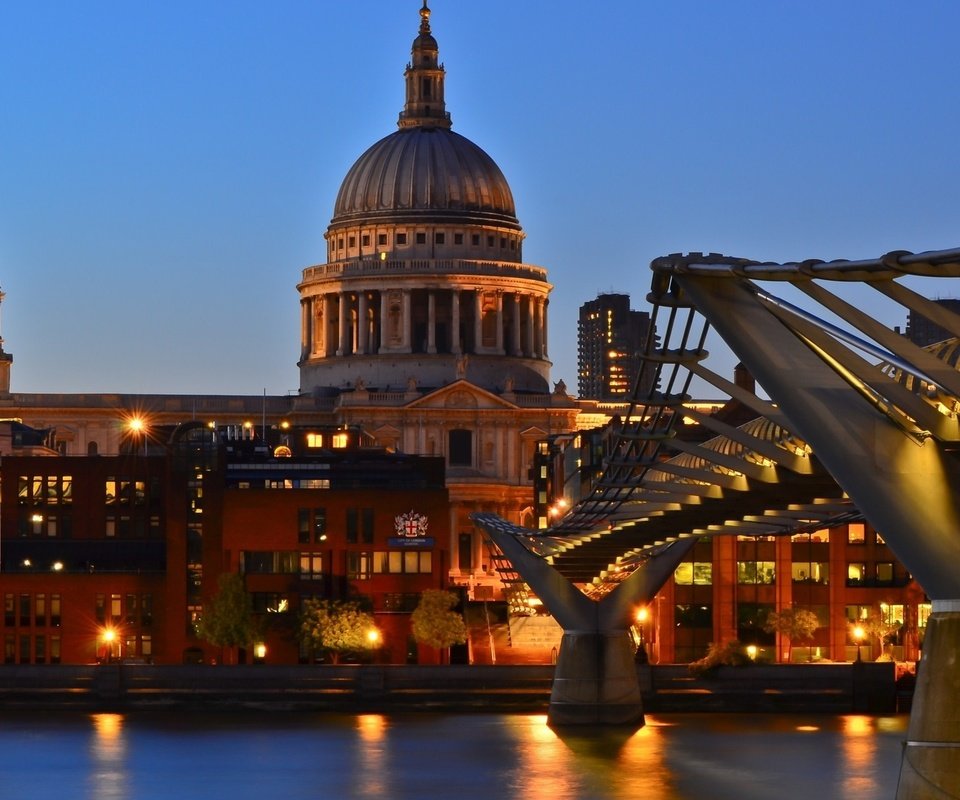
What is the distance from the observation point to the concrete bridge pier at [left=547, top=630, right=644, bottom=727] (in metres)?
90.9

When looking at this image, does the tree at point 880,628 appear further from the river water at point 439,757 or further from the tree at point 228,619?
the tree at point 228,619

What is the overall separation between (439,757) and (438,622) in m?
33.9

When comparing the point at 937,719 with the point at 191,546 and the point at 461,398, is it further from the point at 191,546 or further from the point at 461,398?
the point at 461,398

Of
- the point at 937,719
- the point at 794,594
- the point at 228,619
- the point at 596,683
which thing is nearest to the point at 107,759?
the point at 596,683

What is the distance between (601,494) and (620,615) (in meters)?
21.0

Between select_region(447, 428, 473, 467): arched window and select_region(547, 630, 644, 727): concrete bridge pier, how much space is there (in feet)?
331

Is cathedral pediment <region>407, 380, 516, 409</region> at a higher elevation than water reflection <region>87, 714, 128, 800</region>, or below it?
higher

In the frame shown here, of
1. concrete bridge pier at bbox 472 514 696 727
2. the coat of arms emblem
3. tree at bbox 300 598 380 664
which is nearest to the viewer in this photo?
A: concrete bridge pier at bbox 472 514 696 727

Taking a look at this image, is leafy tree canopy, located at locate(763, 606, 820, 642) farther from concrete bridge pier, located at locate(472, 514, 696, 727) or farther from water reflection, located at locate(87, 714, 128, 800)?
water reflection, located at locate(87, 714, 128, 800)

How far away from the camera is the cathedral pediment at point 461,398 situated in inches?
7638

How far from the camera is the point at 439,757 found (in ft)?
269

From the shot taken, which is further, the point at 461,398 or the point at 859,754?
the point at 461,398

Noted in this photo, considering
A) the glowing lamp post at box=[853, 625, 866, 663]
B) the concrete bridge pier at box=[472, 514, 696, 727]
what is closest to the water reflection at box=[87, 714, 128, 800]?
the concrete bridge pier at box=[472, 514, 696, 727]

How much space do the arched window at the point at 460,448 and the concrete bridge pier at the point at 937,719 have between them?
14991cm
